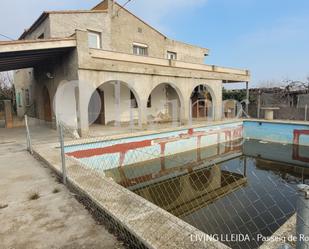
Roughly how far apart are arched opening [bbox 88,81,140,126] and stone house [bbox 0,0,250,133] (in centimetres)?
6

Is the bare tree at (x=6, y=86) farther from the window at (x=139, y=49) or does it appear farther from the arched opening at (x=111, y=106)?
the window at (x=139, y=49)

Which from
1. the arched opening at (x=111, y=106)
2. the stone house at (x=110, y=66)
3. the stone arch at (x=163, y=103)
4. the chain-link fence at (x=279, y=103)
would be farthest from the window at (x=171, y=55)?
the chain-link fence at (x=279, y=103)

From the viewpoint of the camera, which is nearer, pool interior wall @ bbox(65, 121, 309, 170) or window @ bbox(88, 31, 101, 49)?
pool interior wall @ bbox(65, 121, 309, 170)

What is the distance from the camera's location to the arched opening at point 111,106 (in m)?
14.0

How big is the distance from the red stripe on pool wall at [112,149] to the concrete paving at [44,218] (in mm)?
3392

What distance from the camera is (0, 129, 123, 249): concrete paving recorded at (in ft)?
8.28

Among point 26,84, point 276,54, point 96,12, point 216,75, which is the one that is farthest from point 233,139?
point 276,54

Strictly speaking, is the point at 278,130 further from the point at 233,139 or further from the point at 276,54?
the point at 276,54

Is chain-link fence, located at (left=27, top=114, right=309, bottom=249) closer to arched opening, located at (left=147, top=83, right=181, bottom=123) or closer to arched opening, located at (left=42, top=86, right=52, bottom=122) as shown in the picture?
arched opening, located at (left=147, top=83, right=181, bottom=123)

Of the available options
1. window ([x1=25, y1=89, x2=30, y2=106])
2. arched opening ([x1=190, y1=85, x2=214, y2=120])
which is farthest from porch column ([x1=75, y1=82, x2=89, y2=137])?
arched opening ([x1=190, y1=85, x2=214, y2=120])

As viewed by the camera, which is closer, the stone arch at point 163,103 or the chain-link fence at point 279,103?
the stone arch at point 163,103

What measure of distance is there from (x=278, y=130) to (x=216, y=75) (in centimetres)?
543

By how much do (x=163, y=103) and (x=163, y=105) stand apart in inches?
6.3

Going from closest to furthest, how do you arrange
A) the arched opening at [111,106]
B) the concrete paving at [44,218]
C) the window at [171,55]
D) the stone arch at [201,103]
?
the concrete paving at [44,218], the arched opening at [111,106], the window at [171,55], the stone arch at [201,103]
